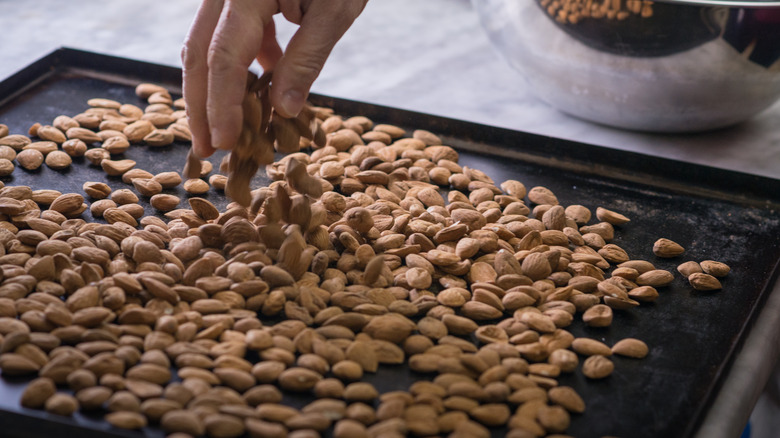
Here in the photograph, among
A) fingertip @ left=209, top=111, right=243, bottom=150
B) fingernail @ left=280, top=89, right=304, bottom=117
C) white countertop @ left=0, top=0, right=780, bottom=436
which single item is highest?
fingernail @ left=280, top=89, right=304, bottom=117

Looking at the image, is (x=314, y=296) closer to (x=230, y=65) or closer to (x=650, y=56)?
(x=230, y=65)

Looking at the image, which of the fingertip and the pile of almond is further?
the fingertip

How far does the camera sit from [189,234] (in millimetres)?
1012

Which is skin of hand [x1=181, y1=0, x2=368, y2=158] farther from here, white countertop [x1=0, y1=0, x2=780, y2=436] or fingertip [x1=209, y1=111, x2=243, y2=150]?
white countertop [x1=0, y1=0, x2=780, y2=436]

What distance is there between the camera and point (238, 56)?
927 mm

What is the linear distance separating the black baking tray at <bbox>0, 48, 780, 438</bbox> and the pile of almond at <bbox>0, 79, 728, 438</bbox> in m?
0.02

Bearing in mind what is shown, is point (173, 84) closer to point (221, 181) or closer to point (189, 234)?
point (221, 181)

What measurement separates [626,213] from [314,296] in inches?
20.9

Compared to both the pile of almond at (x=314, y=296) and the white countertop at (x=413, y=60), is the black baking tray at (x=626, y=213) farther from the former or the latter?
the white countertop at (x=413, y=60)

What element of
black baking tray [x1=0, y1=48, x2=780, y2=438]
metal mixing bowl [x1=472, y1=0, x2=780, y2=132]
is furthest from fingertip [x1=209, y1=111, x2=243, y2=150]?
metal mixing bowl [x1=472, y1=0, x2=780, y2=132]

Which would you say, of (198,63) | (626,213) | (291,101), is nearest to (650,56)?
(626,213)

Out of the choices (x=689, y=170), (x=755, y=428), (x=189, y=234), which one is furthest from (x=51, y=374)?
(x=755, y=428)

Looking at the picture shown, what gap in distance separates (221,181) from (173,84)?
40 cm

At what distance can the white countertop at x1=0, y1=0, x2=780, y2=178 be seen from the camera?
4.66 ft
